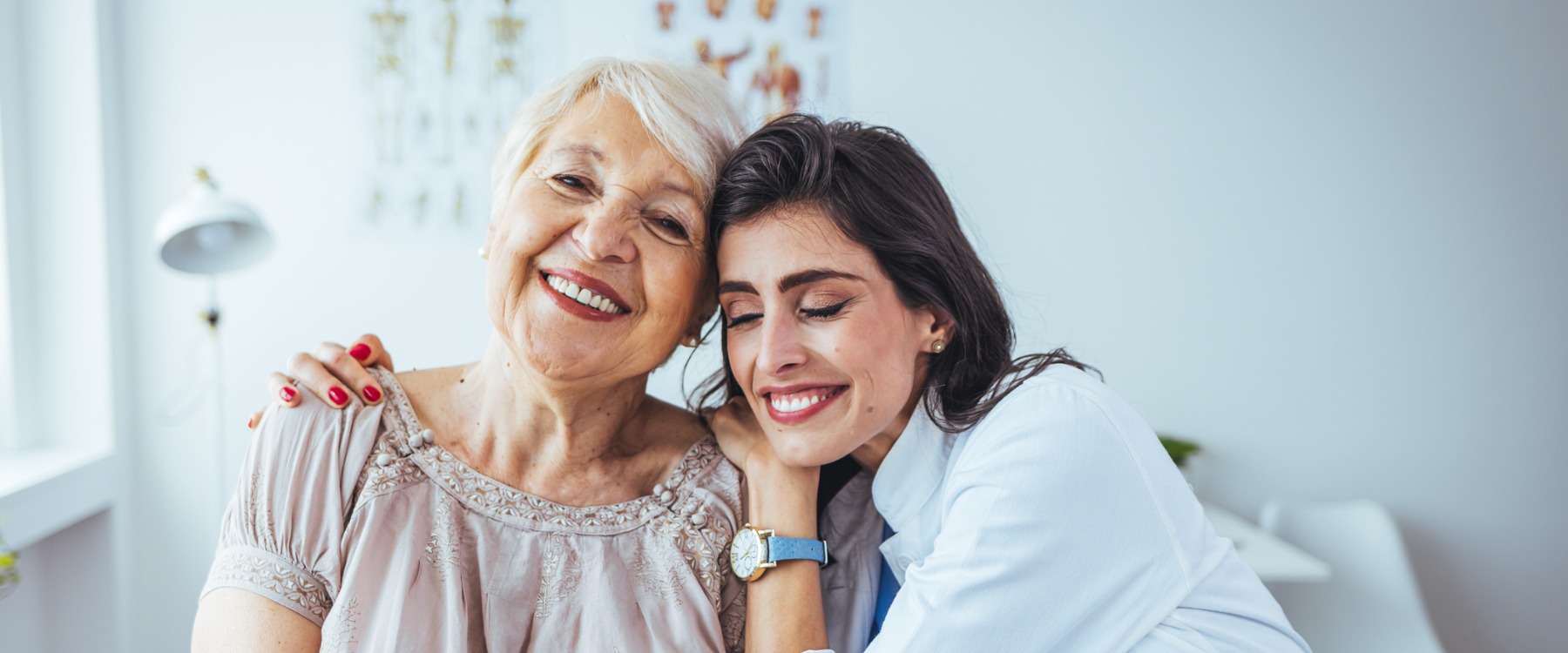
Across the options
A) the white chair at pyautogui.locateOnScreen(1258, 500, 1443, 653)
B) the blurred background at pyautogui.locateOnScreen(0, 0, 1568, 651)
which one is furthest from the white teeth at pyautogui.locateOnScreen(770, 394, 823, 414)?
the white chair at pyautogui.locateOnScreen(1258, 500, 1443, 653)

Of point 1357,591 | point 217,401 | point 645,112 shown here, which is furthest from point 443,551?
point 1357,591

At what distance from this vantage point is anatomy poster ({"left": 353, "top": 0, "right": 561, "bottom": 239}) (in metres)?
2.60

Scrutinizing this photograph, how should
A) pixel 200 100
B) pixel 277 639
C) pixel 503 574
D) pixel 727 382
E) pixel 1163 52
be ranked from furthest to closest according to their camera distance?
pixel 1163 52, pixel 200 100, pixel 727 382, pixel 503 574, pixel 277 639

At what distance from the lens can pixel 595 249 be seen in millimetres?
1046

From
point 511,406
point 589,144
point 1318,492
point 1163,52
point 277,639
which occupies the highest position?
point 1163,52

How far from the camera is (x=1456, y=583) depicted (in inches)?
116

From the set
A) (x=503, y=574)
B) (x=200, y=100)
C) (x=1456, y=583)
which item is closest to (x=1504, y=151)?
(x=1456, y=583)

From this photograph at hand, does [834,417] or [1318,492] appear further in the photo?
[1318,492]

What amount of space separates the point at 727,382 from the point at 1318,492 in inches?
99.0

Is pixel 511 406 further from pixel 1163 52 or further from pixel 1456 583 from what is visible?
pixel 1456 583

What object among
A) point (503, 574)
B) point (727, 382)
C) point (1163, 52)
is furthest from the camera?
point (1163, 52)

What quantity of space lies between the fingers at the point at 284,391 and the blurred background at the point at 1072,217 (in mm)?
1598

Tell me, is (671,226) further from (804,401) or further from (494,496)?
(494,496)

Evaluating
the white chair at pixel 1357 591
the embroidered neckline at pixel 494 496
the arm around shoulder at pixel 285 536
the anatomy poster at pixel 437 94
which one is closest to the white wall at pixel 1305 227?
the white chair at pixel 1357 591
